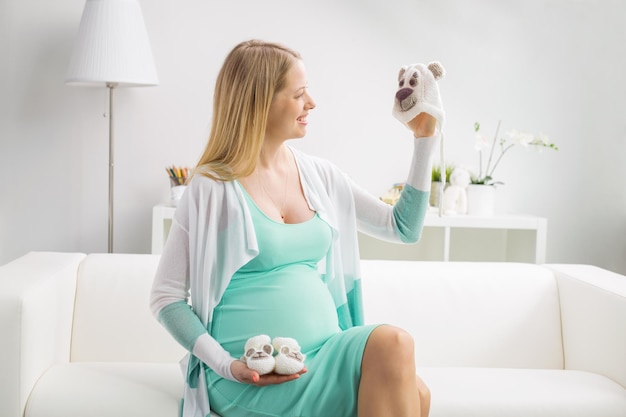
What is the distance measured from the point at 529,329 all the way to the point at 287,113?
1163 mm

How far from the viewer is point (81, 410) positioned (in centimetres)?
197

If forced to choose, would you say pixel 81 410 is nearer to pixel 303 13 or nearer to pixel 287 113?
pixel 287 113

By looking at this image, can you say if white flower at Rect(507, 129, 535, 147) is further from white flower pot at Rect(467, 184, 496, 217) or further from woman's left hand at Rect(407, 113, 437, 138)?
woman's left hand at Rect(407, 113, 437, 138)

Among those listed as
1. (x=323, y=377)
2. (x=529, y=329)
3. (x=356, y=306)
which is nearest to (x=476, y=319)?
(x=529, y=329)

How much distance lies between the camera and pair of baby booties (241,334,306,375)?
165cm

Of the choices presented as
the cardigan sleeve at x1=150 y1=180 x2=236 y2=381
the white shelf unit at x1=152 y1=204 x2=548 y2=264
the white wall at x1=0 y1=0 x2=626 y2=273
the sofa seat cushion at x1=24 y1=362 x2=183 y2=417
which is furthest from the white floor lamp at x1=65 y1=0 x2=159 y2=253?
the cardigan sleeve at x1=150 y1=180 x2=236 y2=381

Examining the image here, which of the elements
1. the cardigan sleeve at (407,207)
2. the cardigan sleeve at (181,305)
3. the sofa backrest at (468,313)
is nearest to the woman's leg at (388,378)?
the cardigan sleeve at (181,305)

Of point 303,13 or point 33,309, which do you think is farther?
point 303,13

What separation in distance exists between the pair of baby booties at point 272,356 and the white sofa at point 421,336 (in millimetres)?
400

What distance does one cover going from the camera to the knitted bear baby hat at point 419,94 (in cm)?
184

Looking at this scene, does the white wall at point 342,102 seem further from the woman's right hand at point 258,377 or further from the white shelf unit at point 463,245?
the woman's right hand at point 258,377

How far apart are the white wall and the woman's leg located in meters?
2.28

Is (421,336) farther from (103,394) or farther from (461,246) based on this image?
(461,246)

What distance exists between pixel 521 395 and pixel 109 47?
2201mm
